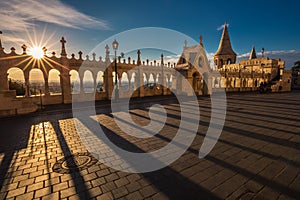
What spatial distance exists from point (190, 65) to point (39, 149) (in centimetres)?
2205

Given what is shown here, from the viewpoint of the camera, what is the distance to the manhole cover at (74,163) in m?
3.74

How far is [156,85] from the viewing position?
22.3m

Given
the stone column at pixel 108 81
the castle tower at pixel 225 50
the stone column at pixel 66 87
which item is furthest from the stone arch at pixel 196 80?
the castle tower at pixel 225 50

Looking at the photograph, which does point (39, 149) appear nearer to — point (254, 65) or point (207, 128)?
point (207, 128)

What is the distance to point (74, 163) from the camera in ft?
13.2

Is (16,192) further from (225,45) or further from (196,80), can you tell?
(225,45)

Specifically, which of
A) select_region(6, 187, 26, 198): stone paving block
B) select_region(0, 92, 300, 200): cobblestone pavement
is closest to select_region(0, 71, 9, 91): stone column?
select_region(0, 92, 300, 200): cobblestone pavement

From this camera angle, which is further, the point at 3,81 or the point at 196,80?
the point at 196,80

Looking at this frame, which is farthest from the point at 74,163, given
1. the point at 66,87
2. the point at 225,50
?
the point at 225,50

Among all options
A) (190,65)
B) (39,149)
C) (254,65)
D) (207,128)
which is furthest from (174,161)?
(254,65)

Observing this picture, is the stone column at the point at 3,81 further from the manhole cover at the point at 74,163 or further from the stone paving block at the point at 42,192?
the stone paving block at the point at 42,192

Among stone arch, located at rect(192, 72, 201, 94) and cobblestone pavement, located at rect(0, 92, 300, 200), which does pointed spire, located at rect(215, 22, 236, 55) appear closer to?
stone arch, located at rect(192, 72, 201, 94)

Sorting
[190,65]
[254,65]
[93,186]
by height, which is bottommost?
[93,186]

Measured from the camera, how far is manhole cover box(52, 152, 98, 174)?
3.74 m
